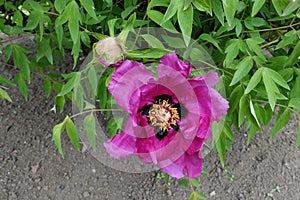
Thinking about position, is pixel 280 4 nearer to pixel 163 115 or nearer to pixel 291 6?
pixel 291 6

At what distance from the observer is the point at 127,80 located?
2.52 feet

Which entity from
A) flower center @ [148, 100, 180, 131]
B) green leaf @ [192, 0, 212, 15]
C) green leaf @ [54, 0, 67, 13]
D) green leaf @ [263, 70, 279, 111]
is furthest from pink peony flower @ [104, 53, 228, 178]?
green leaf @ [54, 0, 67, 13]

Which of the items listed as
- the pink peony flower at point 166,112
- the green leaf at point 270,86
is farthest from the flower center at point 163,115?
the green leaf at point 270,86

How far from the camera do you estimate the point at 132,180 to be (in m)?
1.78

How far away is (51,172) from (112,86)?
1.10 m

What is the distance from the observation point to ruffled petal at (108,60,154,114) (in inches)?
30.0

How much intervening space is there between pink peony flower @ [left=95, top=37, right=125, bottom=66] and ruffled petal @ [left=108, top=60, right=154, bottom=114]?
22mm

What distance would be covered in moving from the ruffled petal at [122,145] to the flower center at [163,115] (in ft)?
0.16

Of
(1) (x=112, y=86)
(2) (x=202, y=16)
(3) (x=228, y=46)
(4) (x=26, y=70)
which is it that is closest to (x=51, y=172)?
(4) (x=26, y=70)

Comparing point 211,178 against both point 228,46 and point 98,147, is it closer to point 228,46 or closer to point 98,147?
point 98,147

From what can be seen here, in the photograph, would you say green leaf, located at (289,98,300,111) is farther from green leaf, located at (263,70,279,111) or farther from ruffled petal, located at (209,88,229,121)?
ruffled petal, located at (209,88,229,121)

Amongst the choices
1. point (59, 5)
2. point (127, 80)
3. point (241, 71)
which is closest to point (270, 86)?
point (241, 71)

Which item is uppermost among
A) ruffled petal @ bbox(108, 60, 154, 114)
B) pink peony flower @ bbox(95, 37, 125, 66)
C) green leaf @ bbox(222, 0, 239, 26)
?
green leaf @ bbox(222, 0, 239, 26)

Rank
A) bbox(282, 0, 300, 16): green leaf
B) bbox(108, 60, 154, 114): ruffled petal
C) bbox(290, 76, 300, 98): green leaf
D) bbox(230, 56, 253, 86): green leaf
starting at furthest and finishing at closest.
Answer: bbox(290, 76, 300, 98): green leaf, bbox(230, 56, 253, 86): green leaf, bbox(282, 0, 300, 16): green leaf, bbox(108, 60, 154, 114): ruffled petal
